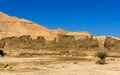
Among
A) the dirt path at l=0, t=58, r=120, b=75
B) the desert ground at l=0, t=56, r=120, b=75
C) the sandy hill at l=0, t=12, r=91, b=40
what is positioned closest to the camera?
the dirt path at l=0, t=58, r=120, b=75

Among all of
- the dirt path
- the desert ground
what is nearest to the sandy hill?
the desert ground

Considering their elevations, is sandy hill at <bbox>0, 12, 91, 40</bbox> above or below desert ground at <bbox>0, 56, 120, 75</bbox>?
above

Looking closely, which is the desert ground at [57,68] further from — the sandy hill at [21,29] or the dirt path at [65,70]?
the sandy hill at [21,29]

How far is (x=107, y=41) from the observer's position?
78688 mm

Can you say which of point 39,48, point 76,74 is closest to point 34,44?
point 39,48

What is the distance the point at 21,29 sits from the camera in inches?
4003

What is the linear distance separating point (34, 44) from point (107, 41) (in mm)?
16914

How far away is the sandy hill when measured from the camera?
94.1m

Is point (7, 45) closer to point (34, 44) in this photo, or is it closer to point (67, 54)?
point (34, 44)

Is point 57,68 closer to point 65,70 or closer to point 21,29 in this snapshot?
point 65,70

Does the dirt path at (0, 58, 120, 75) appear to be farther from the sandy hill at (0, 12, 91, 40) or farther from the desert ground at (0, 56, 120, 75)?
the sandy hill at (0, 12, 91, 40)

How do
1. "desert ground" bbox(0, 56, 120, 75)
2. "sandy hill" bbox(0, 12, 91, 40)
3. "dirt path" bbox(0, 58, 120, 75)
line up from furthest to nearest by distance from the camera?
1. "sandy hill" bbox(0, 12, 91, 40)
2. "desert ground" bbox(0, 56, 120, 75)
3. "dirt path" bbox(0, 58, 120, 75)

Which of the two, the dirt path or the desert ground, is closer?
the dirt path

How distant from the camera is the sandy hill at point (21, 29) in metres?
94.1
